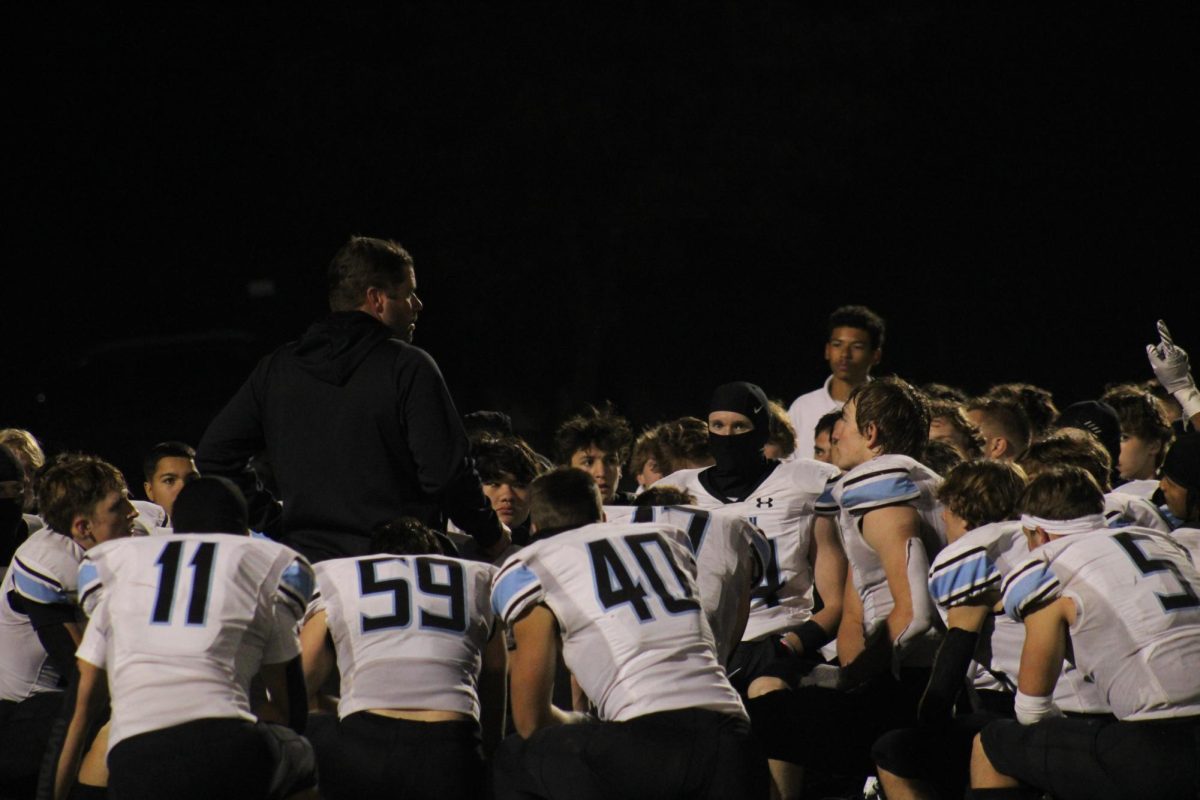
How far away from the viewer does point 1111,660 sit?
4254 mm

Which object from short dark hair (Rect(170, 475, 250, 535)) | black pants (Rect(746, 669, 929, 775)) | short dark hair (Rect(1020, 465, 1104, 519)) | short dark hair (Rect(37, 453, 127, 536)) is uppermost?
short dark hair (Rect(1020, 465, 1104, 519))

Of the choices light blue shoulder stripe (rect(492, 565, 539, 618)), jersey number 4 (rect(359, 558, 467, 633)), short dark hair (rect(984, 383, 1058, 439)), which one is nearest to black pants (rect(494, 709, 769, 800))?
light blue shoulder stripe (rect(492, 565, 539, 618))

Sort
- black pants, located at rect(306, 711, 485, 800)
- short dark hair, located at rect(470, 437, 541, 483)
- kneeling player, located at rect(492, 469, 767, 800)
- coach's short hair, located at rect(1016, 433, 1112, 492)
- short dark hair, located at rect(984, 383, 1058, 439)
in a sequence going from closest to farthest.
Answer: kneeling player, located at rect(492, 469, 767, 800) → black pants, located at rect(306, 711, 485, 800) → coach's short hair, located at rect(1016, 433, 1112, 492) → short dark hair, located at rect(470, 437, 541, 483) → short dark hair, located at rect(984, 383, 1058, 439)

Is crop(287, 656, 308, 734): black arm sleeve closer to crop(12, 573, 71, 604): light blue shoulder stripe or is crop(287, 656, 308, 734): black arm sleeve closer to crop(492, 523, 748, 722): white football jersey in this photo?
crop(492, 523, 748, 722): white football jersey

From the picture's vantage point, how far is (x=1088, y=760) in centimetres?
428

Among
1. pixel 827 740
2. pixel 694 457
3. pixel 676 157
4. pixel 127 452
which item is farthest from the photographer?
pixel 676 157

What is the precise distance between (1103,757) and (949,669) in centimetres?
57

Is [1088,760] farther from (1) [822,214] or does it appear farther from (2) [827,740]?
(1) [822,214]

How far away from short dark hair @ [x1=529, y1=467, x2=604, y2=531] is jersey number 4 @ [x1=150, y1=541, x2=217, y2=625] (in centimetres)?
100

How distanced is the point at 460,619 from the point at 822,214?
1713 cm

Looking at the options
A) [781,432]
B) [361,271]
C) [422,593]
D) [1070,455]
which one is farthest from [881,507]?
[781,432]

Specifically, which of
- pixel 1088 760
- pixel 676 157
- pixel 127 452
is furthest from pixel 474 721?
pixel 676 157

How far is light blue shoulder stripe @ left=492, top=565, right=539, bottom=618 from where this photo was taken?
4359 mm

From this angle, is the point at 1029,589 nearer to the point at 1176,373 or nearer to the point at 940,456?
the point at 940,456
